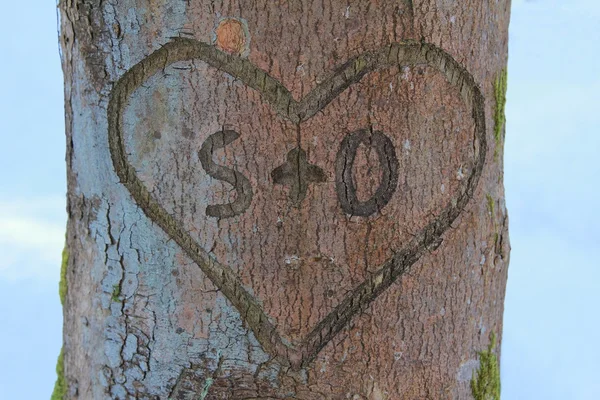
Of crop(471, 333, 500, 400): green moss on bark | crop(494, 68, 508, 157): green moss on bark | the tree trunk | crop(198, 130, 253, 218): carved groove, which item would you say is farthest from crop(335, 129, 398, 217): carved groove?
crop(471, 333, 500, 400): green moss on bark

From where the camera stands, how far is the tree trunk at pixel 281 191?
118 cm

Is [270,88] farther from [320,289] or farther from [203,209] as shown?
[320,289]

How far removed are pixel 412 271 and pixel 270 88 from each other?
1.27 feet

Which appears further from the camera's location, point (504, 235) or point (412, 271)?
point (504, 235)

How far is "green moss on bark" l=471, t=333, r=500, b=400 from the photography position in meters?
1.35

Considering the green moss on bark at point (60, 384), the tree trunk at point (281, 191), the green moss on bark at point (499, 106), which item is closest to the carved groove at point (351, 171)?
the tree trunk at point (281, 191)

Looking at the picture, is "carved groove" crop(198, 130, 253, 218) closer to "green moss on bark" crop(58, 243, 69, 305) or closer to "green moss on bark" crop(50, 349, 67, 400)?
"green moss on bark" crop(58, 243, 69, 305)

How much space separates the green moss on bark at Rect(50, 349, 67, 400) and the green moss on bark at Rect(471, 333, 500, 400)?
2.59 ft

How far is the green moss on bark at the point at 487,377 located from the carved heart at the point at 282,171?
28 cm

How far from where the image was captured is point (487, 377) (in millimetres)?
1375

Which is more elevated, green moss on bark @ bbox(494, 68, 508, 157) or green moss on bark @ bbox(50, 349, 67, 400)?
green moss on bark @ bbox(494, 68, 508, 157)

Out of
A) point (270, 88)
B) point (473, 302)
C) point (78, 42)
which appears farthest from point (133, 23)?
point (473, 302)

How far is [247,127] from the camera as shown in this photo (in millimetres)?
1182

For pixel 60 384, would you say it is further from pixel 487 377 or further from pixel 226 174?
pixel 487 377
